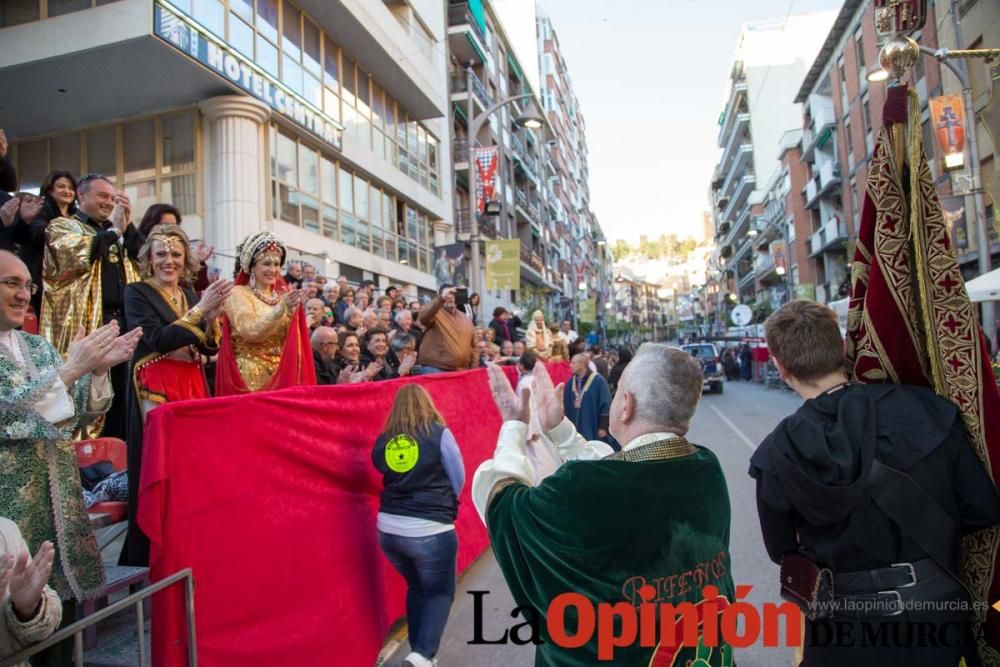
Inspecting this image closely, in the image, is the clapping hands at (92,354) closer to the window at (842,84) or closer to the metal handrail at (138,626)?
the metal handrail at (138,626)

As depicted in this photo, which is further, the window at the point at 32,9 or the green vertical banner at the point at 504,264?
the green vertical banner at the point at 504,264

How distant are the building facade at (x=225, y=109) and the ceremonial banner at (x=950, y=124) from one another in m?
14.1

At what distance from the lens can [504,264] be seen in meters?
16.6

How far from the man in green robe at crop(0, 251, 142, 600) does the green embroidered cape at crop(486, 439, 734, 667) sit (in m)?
1.57

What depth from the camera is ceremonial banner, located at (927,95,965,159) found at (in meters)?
13.3

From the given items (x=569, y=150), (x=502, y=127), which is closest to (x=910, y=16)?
(x=502, y=127)

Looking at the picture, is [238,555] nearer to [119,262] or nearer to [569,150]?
[119,262]

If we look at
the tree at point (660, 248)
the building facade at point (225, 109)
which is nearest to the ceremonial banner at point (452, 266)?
the building facade at point (225, 109)

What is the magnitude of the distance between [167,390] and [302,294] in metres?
0.92

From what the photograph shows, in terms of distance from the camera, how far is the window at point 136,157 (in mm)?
13422

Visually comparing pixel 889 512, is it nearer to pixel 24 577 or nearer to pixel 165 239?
pixel 24 577

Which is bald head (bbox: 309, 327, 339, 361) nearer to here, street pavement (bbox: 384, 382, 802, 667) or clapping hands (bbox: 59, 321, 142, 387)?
street pavement (bbox: 384, 382, 802, 667)

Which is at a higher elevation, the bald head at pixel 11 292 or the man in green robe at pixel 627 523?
the bald head at pixel 11 292

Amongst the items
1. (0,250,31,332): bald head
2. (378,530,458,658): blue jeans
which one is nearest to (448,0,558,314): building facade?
(378,530,458,658): blue jeans
